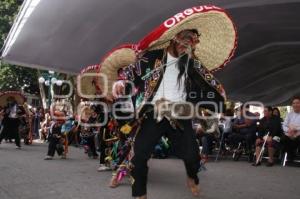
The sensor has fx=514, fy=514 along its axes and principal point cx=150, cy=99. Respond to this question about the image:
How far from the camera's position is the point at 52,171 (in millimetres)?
8227

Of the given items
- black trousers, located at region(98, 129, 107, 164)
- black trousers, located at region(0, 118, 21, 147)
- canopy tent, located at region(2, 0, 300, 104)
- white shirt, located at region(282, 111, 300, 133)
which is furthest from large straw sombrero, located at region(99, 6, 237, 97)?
black trousers, located at region(0, 118, 21, 147)

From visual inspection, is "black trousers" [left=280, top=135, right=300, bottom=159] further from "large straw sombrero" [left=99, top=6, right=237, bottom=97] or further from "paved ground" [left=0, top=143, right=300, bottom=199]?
"large straw sombrero" [left=99, top=6, right=237, bottom=97]

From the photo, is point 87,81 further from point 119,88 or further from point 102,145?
point 119,88

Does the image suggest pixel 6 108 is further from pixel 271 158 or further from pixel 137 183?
pixel 137 183

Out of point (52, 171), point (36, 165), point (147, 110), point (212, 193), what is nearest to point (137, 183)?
point (147, 110)

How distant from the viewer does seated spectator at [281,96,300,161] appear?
9562 millimetres

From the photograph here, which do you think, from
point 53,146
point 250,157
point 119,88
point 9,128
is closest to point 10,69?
point 9,128

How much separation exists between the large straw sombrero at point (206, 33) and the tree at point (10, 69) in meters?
25.8

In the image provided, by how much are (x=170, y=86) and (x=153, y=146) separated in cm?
64

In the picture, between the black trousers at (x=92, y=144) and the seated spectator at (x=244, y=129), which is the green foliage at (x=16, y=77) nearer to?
the black trousers at (x=92, y=144)

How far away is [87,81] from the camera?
761 cm

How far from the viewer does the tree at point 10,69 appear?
30047mm

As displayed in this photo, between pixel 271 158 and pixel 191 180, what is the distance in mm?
4603

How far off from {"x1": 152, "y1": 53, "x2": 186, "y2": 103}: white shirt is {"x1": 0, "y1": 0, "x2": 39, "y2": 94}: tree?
25.8 m
